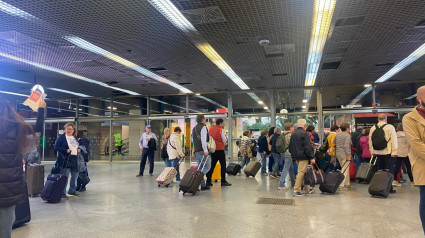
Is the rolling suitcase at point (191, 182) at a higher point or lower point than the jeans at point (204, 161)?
lower

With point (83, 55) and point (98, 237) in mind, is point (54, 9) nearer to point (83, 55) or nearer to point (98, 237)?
point (83, 55)

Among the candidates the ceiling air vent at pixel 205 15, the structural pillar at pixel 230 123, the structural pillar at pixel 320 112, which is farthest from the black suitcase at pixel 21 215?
the structural pillar at pixel 320 112

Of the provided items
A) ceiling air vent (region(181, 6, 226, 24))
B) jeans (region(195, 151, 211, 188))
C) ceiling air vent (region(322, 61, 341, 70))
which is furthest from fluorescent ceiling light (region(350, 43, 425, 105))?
jeans (region(195, 151, 211, 188))

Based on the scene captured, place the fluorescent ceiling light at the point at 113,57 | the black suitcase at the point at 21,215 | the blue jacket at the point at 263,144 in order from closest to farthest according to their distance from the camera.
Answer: the black suitcase at the point at 21,215 → the fluorescent ceiling light at the point at 113,57 → the blue jacket at the point at 263,144

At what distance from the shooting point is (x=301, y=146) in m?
5.44

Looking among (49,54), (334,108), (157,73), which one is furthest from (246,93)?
(49,54)

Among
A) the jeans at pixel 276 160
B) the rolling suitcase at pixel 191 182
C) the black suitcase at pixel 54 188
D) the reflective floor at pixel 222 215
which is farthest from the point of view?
the jeans at pixel 276 160

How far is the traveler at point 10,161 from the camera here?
190 centimetres

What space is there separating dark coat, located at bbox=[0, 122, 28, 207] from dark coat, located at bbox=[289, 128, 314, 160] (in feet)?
14.9

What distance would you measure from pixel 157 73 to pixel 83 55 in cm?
271

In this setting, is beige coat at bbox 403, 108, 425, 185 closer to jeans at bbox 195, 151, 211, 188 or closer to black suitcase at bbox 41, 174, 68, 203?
jeans at bbox 195, 151, 211, 188

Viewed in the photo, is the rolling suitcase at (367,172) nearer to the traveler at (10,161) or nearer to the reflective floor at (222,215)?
the reflective floor at (222,215)

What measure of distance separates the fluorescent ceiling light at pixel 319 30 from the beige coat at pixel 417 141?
337cm

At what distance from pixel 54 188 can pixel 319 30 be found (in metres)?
6.28
